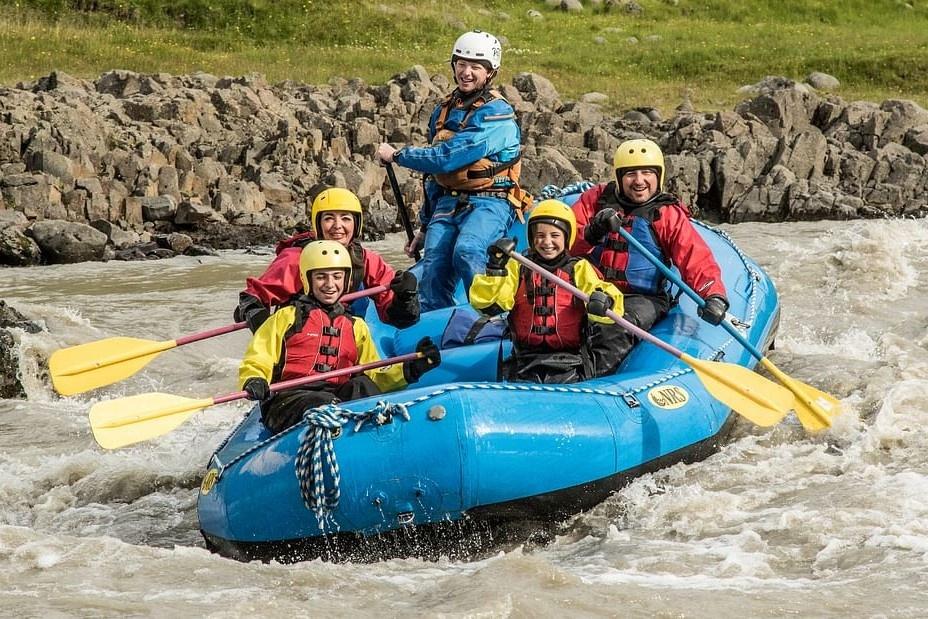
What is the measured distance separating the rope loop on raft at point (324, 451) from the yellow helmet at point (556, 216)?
4.09 ft

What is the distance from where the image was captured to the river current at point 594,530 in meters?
4.54

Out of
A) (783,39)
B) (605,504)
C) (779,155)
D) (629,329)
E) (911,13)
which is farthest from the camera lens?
(911,13)

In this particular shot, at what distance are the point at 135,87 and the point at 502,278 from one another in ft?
45.0

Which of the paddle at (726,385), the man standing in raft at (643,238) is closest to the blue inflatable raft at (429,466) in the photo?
the paddle at (726,385)

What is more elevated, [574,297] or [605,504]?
[574,297]

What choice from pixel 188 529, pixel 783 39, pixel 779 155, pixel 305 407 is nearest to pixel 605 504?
pixel 305 407

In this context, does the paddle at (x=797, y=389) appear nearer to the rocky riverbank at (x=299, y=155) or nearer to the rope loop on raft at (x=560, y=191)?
the rope loop on raft at (x=560, y=191)

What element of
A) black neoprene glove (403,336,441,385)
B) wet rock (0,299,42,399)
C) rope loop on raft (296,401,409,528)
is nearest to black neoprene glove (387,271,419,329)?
black neoprene glove (403,336,441,385)

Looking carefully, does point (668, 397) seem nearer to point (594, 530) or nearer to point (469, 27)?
point (594, 530)

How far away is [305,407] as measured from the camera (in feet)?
17.6

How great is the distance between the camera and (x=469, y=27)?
93.8ft

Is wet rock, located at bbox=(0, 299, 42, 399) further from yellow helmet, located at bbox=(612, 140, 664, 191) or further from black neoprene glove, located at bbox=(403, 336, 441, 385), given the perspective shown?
yellow helmet, located at bbox=(612, 140, 664, 191)

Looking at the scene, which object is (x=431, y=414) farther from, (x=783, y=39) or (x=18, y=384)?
(x=783, y=39)

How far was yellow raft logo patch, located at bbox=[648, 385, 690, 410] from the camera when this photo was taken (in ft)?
18.2
